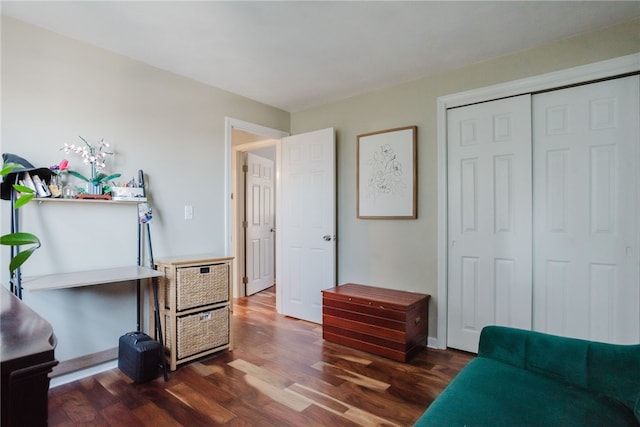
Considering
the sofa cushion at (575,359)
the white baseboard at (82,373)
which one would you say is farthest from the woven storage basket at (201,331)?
the sofa cushion at (575,359)

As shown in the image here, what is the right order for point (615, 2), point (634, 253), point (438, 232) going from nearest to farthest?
point (615, 2)
point (634, 253)
point (438, 232)

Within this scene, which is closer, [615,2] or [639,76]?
[615,2]

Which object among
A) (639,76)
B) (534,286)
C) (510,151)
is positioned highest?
(639,76)

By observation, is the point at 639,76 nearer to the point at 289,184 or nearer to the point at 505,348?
the point at 505,348

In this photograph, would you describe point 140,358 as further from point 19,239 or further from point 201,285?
point 19,239

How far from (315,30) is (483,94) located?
1471mm

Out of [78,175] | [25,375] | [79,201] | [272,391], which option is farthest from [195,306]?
[25,375]

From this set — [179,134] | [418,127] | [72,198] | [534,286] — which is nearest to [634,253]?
[534,286]

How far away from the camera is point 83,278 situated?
83.3 inches

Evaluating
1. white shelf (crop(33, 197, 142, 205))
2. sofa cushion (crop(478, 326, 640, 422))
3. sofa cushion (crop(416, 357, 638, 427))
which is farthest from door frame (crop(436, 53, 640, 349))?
white shelf (crop(33, 197, 142, 205))

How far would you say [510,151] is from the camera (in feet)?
8.77

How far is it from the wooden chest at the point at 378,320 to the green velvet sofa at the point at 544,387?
1.06 m

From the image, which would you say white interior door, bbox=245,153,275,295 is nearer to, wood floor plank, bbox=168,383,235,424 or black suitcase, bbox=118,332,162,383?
black suitcase, bbox=118,332,162,383

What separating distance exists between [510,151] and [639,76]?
0.85 m
